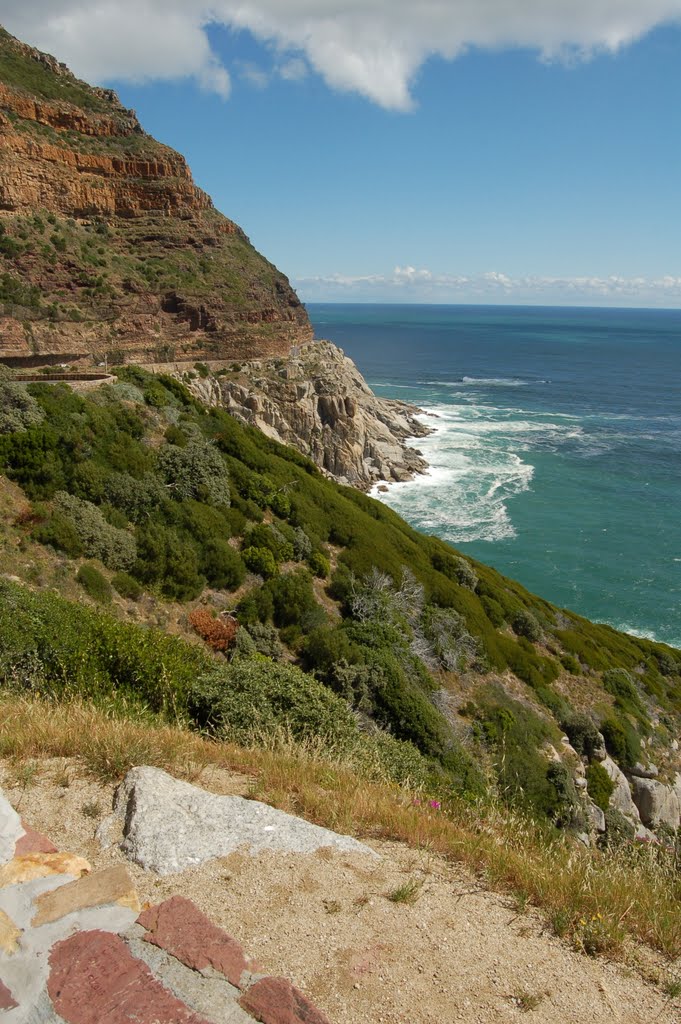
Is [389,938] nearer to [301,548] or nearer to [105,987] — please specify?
[105,987]

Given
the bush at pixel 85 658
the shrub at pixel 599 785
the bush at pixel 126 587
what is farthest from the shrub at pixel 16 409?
the shrub at pixel 599 785

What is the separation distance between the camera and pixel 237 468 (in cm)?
1900

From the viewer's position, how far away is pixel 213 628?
13.0m

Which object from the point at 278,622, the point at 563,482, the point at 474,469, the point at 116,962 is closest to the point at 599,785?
the point at 278,622

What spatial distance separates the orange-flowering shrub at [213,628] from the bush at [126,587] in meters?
1.22

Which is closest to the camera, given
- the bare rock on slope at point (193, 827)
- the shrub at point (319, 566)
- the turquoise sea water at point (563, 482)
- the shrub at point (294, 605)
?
the bare rock on slope at point (193, 827)

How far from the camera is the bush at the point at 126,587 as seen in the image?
13.0m

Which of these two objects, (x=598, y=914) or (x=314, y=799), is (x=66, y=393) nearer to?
(x=314, y=799)

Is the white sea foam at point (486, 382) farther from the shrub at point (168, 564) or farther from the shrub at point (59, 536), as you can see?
the shrub at point (59, 536)

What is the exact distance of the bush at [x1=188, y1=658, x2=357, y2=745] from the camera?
23.6 feet

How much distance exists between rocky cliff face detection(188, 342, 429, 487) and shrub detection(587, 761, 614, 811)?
32.1m

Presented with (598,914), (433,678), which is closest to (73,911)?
(598,914)

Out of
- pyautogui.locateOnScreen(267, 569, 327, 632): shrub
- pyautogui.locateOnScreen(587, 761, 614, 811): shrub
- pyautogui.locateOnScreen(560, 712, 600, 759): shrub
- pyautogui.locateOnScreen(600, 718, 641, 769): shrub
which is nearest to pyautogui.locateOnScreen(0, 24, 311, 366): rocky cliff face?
pyautogui.locateOnScreen(267, 569, 327, 632): shrub

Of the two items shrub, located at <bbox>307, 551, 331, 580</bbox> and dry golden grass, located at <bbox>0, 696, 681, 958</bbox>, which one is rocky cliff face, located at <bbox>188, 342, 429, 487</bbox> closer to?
shrub, located at <bbox>307, 551, 331, 580</bbox>
